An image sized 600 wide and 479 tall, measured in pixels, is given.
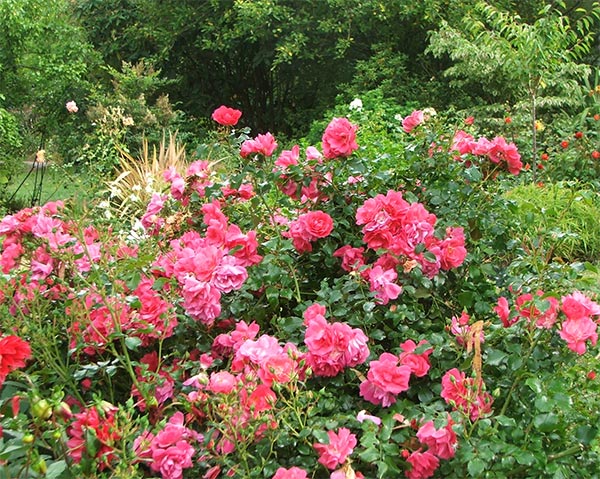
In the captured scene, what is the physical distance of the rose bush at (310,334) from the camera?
129 cm

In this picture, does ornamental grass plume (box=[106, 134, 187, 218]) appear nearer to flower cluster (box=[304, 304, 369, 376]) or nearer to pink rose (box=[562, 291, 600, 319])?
flower cluster (box=[304, 304, 369, 376])

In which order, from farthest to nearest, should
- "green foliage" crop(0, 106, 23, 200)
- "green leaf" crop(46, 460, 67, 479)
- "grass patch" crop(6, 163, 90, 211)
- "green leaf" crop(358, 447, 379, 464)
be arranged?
"green foliage" crop(0, 106, 23, 200)
"grass patch" crop(6, 163, 90, 211)
"green leaf" crop(358, 447, 379, 464)
"green leaf" crop(46, 460, 67, 479)

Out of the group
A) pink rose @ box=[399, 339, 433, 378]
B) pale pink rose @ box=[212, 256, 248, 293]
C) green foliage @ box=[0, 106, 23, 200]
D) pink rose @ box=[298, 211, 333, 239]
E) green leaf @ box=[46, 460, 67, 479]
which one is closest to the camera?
green leaf @ box=[46, 460, 67, 479]

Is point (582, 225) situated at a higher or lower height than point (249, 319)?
lower

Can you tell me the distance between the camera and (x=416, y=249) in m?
1.63

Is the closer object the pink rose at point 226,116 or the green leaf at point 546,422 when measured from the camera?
the green leaf at point 546,422

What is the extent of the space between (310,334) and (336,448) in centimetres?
25

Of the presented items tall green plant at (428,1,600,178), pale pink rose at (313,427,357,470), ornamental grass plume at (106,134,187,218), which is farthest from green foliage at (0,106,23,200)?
pale pink rose at (313,427,357,470)

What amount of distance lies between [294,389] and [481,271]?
2.38ft

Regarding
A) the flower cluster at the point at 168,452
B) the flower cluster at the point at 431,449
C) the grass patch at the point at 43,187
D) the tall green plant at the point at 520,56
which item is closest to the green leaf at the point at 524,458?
the flower cluster at the point at 431,449

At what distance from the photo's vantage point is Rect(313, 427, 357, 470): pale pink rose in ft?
4.09

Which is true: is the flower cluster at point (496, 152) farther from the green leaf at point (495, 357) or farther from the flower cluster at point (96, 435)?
the flower cluster at point (96, 435)

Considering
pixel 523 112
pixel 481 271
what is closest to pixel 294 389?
pixel 481 271

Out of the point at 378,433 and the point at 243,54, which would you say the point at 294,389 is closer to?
the point at 378,433
